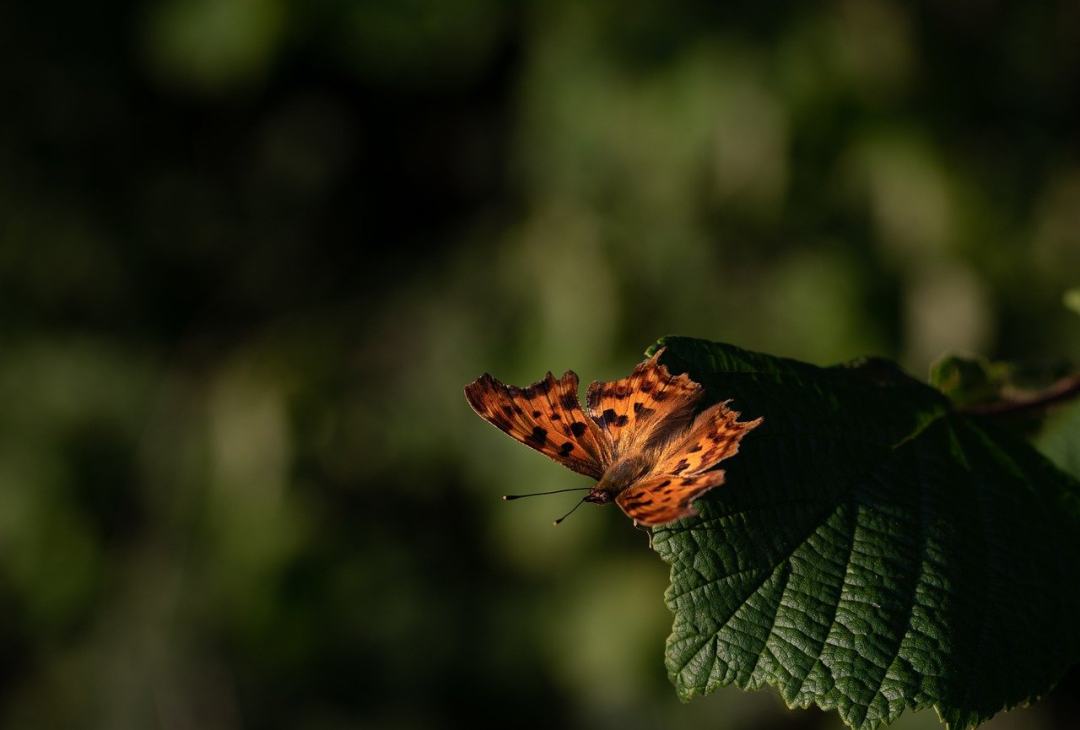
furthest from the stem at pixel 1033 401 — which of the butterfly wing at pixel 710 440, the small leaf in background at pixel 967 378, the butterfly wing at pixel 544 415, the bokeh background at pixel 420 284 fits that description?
the bokeh background at pixel 420 284

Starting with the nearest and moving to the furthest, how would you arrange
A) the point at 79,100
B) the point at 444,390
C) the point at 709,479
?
the point at 709,479 → the point at 444,390 → the point at 79,100

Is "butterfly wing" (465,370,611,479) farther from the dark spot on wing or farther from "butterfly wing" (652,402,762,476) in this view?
"butterfly wing" (652,402,762,476)

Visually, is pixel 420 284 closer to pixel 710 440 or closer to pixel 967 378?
pixel 967 378

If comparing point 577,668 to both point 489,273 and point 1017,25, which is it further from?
point 1017,25

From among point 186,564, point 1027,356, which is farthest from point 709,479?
point 186,564

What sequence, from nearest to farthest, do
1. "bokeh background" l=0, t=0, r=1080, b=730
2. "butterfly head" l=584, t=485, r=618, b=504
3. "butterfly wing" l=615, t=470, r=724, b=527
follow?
"butterfly wing" l=615, t=470, r=724, b=527 → "butterfly head" l=584, t=485, r=618, b=504 → "bokeh background" l=0, t=0, r=1080, b=730

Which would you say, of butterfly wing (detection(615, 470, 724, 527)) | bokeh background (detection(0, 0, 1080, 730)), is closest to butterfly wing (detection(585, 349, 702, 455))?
butterfly wing (detection(615, 470, 724, 527))
